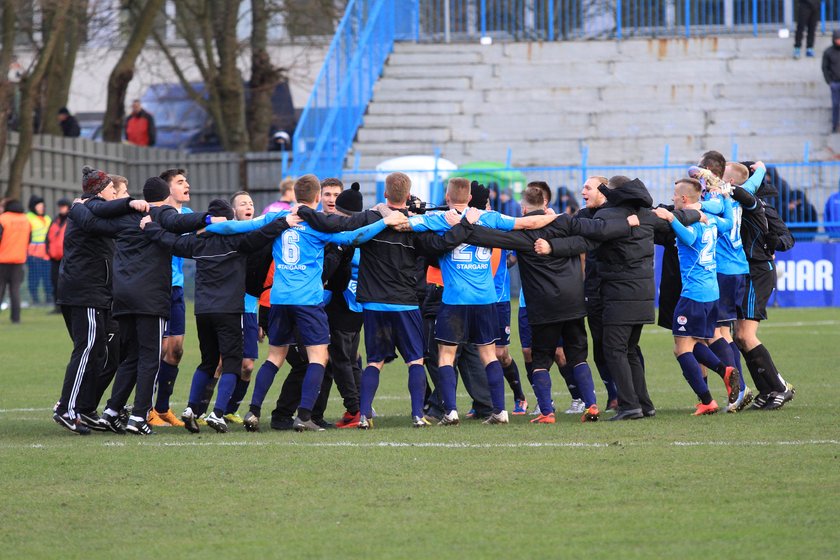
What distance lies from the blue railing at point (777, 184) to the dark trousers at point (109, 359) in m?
13.4

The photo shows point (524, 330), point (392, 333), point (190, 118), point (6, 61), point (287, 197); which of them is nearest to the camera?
point (392, 333)

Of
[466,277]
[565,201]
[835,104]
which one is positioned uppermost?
[835,104]

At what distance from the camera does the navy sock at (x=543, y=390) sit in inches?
425

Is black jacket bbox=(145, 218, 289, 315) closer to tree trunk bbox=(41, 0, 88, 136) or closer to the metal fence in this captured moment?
the metal fence

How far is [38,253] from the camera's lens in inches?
1036

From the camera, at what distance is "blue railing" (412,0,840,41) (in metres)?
30.3

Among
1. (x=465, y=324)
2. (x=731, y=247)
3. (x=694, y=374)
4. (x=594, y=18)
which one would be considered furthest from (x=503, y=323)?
(x=594, y=18)

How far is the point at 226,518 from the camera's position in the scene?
7.18m

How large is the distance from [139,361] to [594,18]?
74.2 feet

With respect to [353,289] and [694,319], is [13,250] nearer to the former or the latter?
[353,289]

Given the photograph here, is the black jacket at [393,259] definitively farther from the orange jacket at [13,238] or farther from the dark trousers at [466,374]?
the orange jacket at [13,238]

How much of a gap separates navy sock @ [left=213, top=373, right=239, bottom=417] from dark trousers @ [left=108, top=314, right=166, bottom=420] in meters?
0.51

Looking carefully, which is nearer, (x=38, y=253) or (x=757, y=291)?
(x=757, y=291)

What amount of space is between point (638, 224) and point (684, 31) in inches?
820
